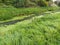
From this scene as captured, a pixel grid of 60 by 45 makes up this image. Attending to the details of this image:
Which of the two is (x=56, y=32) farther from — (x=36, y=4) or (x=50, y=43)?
(x=36, y=4)

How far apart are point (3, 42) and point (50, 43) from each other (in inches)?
145

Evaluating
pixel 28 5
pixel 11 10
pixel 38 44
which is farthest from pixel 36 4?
pixel 38 44

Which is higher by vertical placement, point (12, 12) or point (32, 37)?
point (32, 37)

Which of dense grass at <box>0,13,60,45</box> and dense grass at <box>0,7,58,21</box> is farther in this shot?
dense grass at <box>0,7,58,21</box>

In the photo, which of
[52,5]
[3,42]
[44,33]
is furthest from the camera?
[52,5]

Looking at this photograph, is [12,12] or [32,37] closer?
[32,37]

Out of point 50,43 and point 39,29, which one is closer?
point 50,43

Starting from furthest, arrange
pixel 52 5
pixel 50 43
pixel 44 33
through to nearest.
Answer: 1. pixel 52 5
2. pixel 44 33
3. pixel 50 43

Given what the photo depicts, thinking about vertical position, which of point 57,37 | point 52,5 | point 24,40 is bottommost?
point 52,5

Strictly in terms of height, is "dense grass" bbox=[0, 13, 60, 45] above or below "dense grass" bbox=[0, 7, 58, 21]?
above

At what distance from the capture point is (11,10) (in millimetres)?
43281

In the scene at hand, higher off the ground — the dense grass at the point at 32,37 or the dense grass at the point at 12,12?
the dense grass at the point at 32,37

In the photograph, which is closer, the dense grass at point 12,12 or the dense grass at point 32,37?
the dense grass at point 32,37

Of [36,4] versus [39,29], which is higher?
[39,29]
